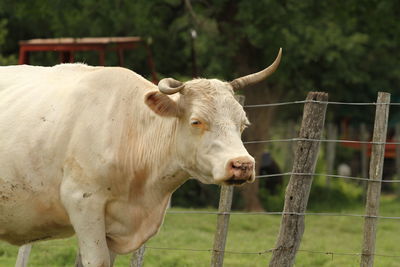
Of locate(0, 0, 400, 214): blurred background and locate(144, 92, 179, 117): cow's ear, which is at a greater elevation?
locate(0, 0, 400, 214): blurred background

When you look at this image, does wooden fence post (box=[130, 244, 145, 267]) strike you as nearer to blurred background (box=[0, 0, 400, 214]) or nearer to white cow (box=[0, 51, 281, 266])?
white cow (box=[0, 51, 281, 266])

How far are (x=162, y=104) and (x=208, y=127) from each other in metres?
0.43

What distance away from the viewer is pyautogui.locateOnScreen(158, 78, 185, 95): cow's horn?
6.61 meters

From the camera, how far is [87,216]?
684 centimetres

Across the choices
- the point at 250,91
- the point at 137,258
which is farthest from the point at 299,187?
the point at 250,91

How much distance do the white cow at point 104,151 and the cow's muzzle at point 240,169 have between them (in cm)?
31

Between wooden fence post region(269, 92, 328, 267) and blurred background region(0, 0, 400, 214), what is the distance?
30.4 feet

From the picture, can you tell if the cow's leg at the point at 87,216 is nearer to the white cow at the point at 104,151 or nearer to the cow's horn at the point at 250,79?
the white cow at the point at 104,151

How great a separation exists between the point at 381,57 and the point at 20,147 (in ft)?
63.7

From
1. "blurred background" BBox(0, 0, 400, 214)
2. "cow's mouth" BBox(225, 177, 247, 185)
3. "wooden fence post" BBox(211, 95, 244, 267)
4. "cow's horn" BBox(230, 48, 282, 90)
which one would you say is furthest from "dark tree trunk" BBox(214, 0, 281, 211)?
"cow's mouth" BBox(225, 177, 247, 185)

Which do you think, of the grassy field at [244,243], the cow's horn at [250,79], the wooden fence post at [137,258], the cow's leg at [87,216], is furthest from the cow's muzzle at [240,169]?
the grassy field at [244,243]

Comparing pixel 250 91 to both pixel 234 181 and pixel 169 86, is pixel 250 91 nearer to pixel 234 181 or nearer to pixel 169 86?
pixel 169 86

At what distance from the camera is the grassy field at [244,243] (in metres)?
10.8

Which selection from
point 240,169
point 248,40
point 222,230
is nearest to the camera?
point 240,169
